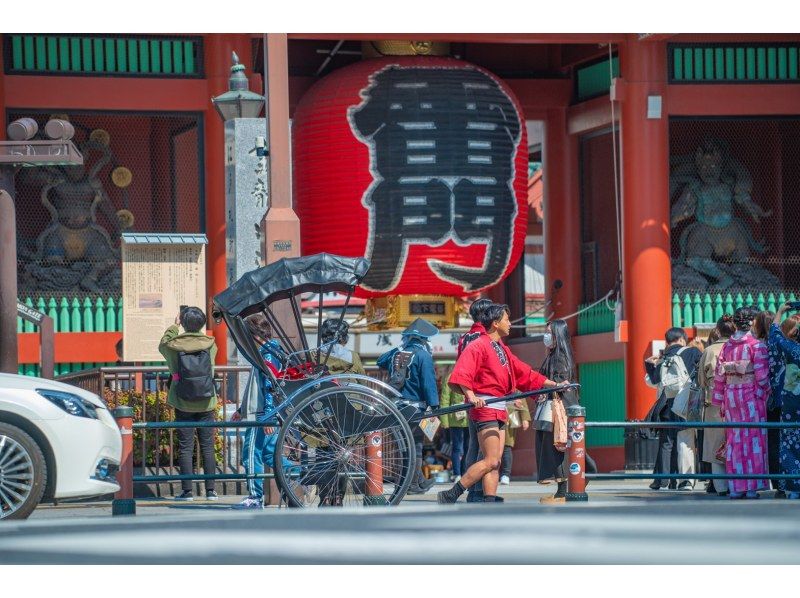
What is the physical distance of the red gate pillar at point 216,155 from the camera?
68.4 feet

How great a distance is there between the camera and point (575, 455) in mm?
12836

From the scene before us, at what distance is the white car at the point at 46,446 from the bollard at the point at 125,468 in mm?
313

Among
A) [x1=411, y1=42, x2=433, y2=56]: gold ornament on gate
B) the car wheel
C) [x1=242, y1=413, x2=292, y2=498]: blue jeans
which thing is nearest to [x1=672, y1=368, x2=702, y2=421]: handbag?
[x1=242, y1=413, x2=292, y2=498]: blue jeans

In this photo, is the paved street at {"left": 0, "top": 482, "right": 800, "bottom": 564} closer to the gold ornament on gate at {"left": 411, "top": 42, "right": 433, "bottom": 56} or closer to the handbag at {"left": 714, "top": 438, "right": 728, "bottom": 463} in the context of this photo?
the handbag at {"left": 714, "top": 438, "right": 728, "bottom": 463}

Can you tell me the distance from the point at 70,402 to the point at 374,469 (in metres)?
2.17

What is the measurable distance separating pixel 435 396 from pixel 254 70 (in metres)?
9.41

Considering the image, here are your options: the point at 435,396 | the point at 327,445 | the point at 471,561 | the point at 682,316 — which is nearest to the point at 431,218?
the point at 682,316

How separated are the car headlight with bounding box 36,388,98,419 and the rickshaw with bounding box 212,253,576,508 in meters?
1.19

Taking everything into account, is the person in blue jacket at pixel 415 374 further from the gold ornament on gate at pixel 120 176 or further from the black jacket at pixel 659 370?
the gold ornament on gate at pixel 120 176

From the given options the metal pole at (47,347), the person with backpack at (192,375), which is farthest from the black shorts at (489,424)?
the metal pole at (47,347)

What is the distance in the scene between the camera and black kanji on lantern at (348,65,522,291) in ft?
66.0

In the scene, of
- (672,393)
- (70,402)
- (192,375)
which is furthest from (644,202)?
(70,402)

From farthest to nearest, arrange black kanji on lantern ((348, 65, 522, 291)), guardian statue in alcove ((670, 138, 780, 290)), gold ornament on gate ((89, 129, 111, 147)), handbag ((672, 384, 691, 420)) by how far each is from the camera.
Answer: guardian statue in alcove ((670, 138, 780, 290))
gold ornament on gate ((89, 129, 111, 147))
black kanji on lantern ((348, 65, 522, 291))
handbag ((672, 384, 691, 420))

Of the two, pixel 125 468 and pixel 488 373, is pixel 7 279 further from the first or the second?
pixel 488 373
